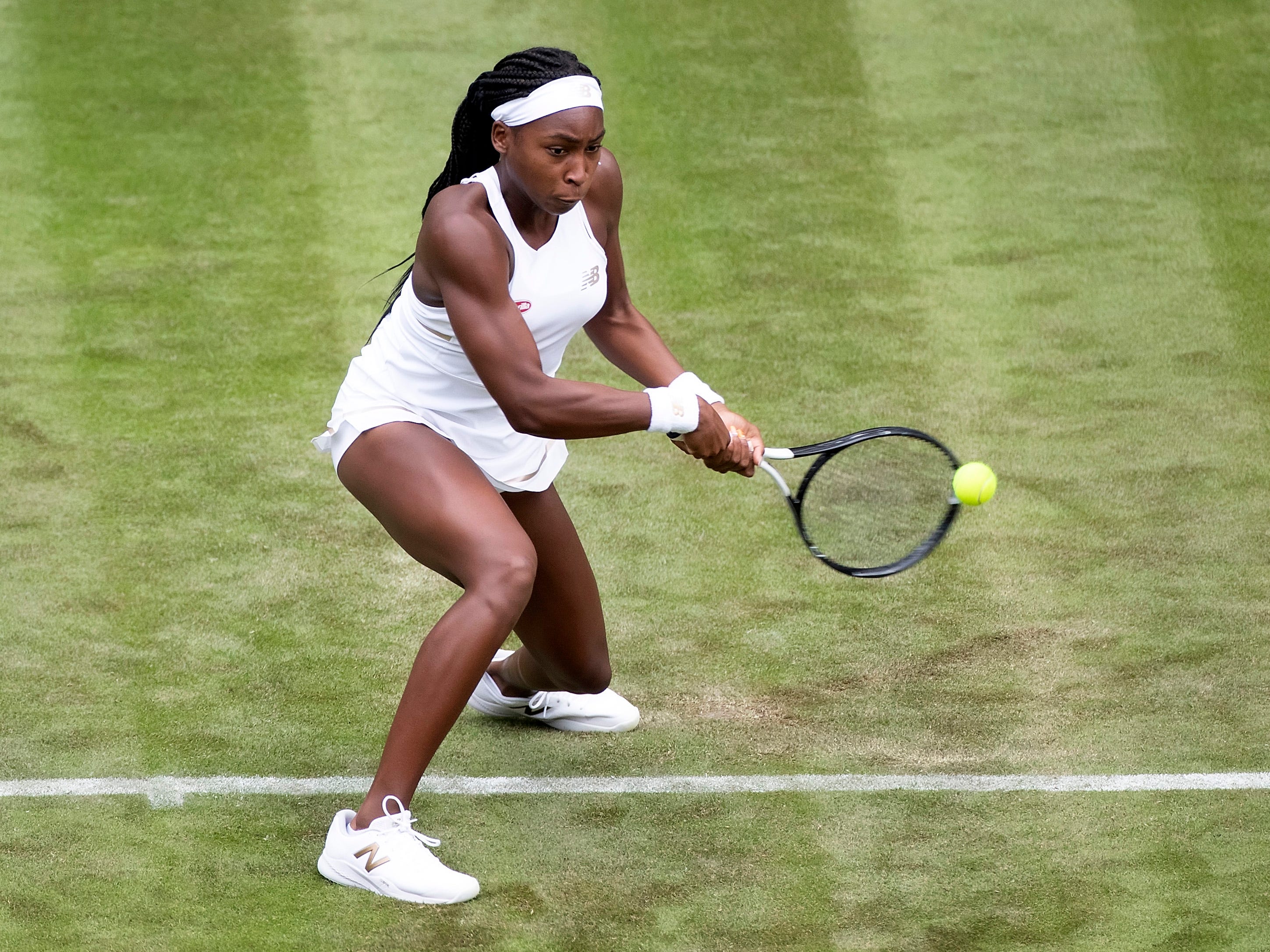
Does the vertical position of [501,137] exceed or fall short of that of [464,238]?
it exceeds it

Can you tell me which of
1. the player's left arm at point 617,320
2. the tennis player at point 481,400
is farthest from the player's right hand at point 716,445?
the player's left arm at point 617,320

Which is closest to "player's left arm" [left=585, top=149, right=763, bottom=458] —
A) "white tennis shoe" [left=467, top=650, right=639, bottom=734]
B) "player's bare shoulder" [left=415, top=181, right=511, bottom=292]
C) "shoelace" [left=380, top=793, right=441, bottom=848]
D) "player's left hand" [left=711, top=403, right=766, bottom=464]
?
"player's left hand" [left=711, top=403, right=766, bottom=464]

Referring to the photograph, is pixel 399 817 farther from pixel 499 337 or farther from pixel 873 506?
pixel 873 506

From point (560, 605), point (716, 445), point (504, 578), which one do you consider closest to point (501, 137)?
point (716, 445)

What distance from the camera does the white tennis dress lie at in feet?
13.9

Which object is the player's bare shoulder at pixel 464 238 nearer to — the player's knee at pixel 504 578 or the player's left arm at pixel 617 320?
the player's left arm at pixel 617 320

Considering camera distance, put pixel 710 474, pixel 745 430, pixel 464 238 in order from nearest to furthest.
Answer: pixel 464 238 < pixel 745 430 < pixel 710 474

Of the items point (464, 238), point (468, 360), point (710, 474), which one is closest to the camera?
point (464, 238)

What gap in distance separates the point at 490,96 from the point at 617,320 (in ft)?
2.51

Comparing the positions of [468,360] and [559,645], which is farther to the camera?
[559,645]

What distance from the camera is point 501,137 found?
13.7ft

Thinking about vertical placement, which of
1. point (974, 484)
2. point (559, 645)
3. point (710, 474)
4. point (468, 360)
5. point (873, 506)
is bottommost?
point (710, 474)

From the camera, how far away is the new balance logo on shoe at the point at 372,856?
4.12m

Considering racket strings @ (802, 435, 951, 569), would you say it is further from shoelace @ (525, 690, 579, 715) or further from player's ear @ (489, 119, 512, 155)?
player's ear @ (489, 119, 512, 155)
